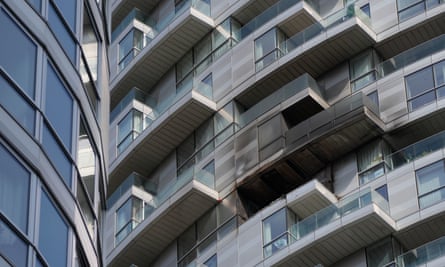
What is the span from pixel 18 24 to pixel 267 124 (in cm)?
2873

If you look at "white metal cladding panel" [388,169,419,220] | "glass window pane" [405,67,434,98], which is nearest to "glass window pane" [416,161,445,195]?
"white metal cladding panel" [388,169,419,220]

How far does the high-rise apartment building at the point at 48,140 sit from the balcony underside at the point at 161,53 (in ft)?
99.7

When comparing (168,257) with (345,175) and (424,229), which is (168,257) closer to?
(345,175)

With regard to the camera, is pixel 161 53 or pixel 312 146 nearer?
pixel 312 146

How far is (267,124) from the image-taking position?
52.9 metres

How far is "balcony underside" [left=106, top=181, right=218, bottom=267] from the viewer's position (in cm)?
5375

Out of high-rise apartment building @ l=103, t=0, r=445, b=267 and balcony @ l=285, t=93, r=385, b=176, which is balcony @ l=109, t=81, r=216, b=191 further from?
balcony @ l=285, t=93, r=385, b=176

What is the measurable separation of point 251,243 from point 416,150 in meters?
7.05

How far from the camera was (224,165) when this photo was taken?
53.8 m

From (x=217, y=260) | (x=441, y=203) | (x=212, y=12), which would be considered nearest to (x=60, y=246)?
(x=441, y=203)

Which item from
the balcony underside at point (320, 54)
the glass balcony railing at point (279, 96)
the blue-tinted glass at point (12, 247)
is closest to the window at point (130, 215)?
the glass balcony railing at point (279, 96)

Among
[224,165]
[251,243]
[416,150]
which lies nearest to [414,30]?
[416,150]

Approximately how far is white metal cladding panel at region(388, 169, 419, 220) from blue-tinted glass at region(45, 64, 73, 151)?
22742 millimetres

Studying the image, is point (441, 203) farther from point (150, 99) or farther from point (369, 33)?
point (150, 99)
